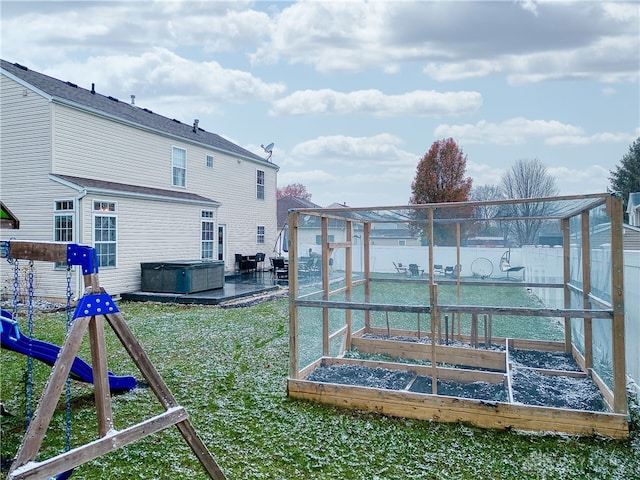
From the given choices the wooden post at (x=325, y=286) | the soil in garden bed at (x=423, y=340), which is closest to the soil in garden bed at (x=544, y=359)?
the soil in garden bed at (x=423, y=340)

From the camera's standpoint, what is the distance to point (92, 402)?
4.33m

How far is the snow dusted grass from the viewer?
2953mm

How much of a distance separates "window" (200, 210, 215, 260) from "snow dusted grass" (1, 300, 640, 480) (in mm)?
9617

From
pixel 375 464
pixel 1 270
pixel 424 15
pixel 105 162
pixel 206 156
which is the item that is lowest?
pixel 375 464

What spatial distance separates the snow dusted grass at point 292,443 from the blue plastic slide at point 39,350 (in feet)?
0.49

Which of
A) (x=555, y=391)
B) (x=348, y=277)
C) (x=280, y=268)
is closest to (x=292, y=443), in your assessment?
(x=555, y=391)

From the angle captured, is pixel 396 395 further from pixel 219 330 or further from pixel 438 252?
pixel 219 330

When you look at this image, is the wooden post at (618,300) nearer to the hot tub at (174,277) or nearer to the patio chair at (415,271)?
the patio chair at (415,271)

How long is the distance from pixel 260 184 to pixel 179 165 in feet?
16.5

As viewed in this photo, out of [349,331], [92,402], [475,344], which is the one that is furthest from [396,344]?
[92,402]

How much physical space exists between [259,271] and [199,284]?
6076 millimetres

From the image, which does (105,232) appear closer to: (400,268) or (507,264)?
(400,268)

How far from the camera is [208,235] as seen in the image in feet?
49.4

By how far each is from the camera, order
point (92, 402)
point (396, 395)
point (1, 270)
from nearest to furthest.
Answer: point (396, 395)
point (92, 402)
point (1, 270)
